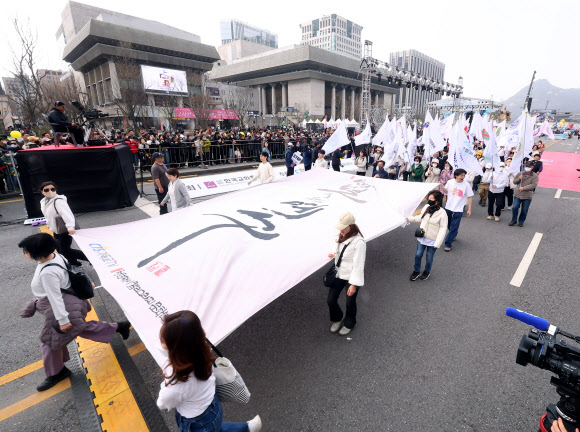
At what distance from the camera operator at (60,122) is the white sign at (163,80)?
132 ft

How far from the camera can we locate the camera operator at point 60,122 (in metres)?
9.28

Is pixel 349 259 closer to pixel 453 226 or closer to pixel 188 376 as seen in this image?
pixel 188 376

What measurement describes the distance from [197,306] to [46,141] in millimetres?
14285

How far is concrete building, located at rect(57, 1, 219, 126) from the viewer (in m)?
47.5

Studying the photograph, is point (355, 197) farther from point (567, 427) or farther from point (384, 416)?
point (567, 427)

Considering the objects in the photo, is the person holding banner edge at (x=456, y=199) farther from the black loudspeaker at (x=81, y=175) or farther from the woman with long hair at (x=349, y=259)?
the black loudspeaker at (x=81, y=175)

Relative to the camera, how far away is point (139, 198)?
1181 centimetres

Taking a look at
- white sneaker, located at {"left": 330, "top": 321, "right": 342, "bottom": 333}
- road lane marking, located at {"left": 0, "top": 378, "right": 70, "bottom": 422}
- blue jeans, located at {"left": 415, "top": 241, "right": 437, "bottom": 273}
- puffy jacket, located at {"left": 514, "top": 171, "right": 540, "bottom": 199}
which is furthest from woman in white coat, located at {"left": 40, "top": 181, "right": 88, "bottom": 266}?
puffy jacket, located at {"left": 514, "top": 171, "right": 540, "bottom": 199}

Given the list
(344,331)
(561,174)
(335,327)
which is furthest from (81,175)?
(561,174)

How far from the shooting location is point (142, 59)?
55.5 metres

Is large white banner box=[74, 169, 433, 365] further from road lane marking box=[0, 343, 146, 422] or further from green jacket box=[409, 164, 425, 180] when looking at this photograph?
green jacket box=[409, 164, 425, 180]

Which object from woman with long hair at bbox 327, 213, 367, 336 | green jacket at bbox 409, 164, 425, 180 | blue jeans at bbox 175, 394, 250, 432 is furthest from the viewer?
green jacket at bbox 409, 164, 425, 180

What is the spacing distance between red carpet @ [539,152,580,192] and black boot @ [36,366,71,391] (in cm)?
1956

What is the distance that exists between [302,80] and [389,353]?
8328 centimetres
